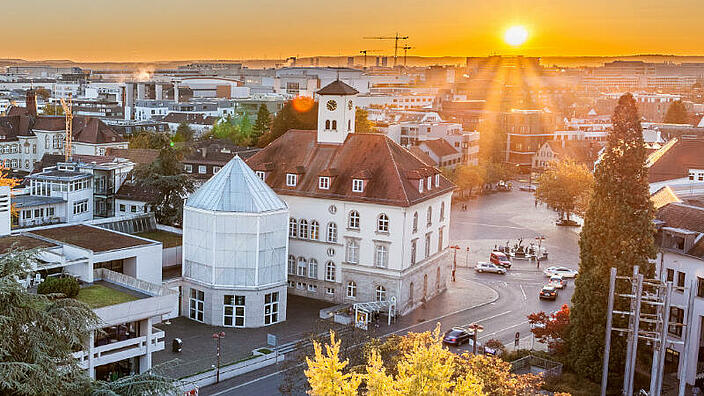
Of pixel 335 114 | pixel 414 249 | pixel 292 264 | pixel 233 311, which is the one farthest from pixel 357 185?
pixel 233 311

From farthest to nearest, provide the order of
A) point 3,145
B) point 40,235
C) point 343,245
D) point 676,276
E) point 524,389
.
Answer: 1. point 3,145
2. point 343,245
3. point 40,235
4. point 676,276
5. point 524,389

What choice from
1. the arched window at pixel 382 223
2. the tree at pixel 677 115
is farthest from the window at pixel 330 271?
the tree at pixel 677 115

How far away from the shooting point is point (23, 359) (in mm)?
24953

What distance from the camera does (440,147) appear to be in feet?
443

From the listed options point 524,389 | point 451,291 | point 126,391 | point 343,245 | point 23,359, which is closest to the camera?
point 23,359

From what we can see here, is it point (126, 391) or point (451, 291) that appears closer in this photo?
point (126, 391)

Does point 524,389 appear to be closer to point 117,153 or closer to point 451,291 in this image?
point 451,291

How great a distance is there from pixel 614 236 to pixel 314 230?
936 inches

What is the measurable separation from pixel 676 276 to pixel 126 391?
3533cm

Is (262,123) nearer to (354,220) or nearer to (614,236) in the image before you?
(354,220)

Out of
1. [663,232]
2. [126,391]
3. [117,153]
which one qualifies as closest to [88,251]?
[126,391]

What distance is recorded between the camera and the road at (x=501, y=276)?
154ft

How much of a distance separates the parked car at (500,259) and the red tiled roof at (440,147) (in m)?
54.0

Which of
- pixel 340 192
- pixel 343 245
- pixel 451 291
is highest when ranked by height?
pixel 340 192
